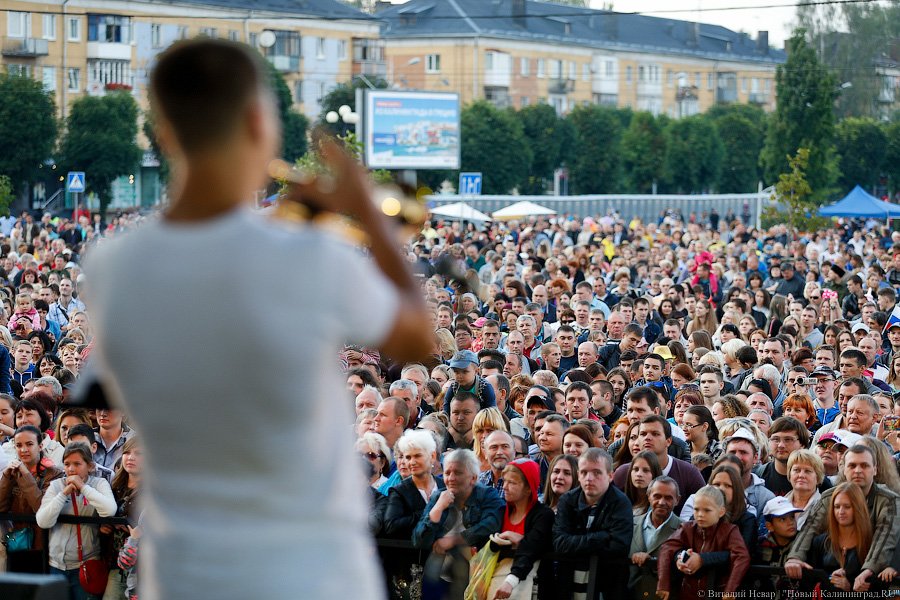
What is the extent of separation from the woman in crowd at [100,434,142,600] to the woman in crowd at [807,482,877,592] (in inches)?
138

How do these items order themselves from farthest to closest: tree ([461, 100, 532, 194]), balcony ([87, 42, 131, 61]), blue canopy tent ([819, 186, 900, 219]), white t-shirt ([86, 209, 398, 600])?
balcony ([87, 42, 131, 61])
tree ([461, 100, 532, 194])
blue canopy tent ([819, 186, 900, 219])
white t-shirt ([86, 209, 398, 600])

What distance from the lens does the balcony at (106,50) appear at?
70.4 meters

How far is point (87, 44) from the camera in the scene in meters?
70.2

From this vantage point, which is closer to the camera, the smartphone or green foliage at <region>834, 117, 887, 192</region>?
the smartphone

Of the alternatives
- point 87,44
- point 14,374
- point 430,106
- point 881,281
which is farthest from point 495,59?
point 14,374

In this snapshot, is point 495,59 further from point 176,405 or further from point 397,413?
point 176,405

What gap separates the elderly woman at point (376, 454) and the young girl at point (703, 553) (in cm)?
183

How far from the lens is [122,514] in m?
7.74

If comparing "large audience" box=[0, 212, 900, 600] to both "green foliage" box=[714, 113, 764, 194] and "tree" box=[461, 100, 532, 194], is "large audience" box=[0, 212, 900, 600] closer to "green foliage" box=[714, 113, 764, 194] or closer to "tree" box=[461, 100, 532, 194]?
"tree" box=[461, 100, 532, 194]

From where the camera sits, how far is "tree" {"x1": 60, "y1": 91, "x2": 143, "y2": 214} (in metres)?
58.6

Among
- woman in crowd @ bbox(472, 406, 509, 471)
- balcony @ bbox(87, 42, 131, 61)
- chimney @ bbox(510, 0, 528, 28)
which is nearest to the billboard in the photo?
balcony @ bbox(87, 42, 131, 61)

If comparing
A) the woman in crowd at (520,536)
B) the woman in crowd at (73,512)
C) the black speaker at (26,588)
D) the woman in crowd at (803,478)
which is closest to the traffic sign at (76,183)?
the woman in crowd at (73,512)

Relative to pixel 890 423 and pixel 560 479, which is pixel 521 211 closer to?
pixel 890 423

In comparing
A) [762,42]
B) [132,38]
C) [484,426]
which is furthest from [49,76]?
[762,42]
